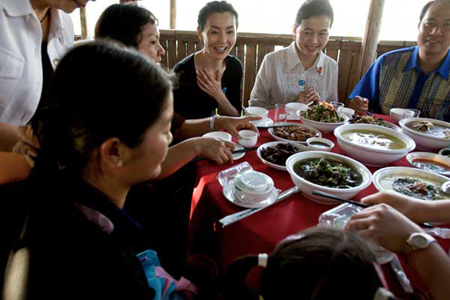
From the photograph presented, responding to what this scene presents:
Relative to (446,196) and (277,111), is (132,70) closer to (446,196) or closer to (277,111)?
(446,196)

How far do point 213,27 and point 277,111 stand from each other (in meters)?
1.08

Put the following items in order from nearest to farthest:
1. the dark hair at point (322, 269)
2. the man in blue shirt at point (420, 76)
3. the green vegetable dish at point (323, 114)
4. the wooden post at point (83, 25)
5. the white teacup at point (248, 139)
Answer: the dark hair at point (322, 269), the white teacup at point (248, 139), the green vegetable dish at point (323, 114), the man in blue shirt at point (420, 76), the wooden post at point (83, 25)

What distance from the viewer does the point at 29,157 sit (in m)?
1.11

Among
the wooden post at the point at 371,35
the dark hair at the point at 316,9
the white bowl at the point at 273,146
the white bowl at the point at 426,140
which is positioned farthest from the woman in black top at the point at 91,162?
the wooden post at the point at 371,35

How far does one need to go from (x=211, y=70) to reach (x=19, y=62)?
189cm

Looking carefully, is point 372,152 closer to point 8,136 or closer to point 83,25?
point 8,136

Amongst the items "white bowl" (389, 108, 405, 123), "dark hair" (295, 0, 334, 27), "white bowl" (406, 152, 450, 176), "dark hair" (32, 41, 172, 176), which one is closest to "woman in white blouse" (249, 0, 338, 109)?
"dark hair" (295, 0, 334, 27)

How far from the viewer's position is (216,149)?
1.70 metres

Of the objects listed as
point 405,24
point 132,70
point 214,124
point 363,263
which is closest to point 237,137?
point 214,124

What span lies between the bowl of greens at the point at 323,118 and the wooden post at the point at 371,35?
8.26 feet

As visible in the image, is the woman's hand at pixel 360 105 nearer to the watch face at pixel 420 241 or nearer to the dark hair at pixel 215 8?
the dark hair at pixel 215 8

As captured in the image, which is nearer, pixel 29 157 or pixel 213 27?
pixel 29 157

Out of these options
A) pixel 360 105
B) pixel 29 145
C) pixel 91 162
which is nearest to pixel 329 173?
pixel 91 162

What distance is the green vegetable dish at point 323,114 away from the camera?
88.2 inches
